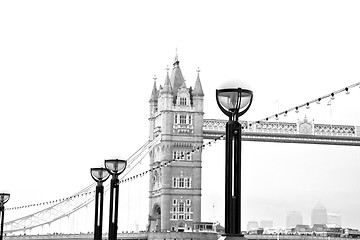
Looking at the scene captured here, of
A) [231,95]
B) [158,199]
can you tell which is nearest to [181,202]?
[158,199]

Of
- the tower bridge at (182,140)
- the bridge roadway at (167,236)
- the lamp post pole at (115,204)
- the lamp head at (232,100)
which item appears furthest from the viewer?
the tower bridge at (182,140)

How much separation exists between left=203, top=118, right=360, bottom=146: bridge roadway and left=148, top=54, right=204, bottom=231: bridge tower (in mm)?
1569

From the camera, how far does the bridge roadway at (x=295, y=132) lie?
211 ft

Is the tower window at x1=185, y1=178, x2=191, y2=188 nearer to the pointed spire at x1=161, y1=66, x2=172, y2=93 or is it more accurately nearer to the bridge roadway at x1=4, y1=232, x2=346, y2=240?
the bridge roadway at x1=4, y1=232, x2=346, y2=240

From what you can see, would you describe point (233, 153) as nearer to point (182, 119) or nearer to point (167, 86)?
point (182, 119)

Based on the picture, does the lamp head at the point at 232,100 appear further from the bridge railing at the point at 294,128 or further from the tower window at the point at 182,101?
the tower window at the point at 182,101

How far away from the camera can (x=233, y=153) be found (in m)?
8.14

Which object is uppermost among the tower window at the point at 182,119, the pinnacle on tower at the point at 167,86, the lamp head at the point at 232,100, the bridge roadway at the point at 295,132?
the pinnacle on tower at the point at 167,86

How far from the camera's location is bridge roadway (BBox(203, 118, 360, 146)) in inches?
A: 2530

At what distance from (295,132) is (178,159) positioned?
410 inches

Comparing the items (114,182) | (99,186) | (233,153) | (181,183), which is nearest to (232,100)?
(233,153)

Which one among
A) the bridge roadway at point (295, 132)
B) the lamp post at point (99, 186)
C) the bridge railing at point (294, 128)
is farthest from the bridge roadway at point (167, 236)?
the lamp post at point (99, 186)

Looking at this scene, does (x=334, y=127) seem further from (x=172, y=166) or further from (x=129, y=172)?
(x=129, y=172)

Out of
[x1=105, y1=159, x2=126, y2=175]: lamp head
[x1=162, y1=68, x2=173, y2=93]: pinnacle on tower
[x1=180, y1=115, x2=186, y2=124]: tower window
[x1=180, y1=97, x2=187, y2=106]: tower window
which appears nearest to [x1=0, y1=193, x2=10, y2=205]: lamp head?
[x1=105, y1=159, x2=126, y2=175]: lamp head
